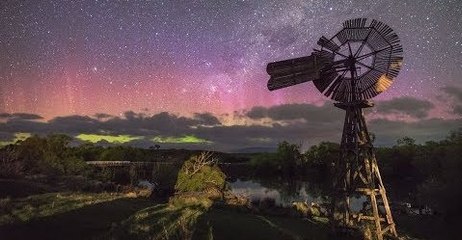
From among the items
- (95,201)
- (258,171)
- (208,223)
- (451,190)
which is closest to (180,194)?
(95,201)

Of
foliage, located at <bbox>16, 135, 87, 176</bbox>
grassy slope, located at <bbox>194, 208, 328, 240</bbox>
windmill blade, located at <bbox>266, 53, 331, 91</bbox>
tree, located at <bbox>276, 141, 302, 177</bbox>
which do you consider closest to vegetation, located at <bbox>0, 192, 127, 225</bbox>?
grassy slope, located at <bbox>194, 208, 328, 240</bbox>

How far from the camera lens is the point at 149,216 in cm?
3170

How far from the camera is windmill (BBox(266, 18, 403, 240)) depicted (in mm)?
30344

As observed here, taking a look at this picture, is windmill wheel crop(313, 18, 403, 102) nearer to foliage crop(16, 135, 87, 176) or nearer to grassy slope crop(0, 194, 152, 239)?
grassy slope crop(0, 194, 152, 239)

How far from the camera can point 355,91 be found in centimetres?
3088

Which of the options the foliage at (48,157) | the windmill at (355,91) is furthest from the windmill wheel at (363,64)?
the foliage at (48,157)

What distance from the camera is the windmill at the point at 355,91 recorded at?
30.3 metres

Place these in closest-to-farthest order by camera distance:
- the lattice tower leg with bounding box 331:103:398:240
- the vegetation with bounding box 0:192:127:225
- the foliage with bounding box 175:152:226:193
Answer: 1. the vegetation with bounding box 0:192:127:225
2. the lattice tower leg with bounding box 331:103:398:240
3. the foliage with bounding box 175:152:226:193

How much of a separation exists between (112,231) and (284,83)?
15422 millimetres

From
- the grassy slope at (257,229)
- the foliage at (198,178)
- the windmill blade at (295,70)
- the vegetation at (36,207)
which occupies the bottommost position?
the grassy slope at (257,229)

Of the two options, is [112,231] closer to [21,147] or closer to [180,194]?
[180,194]

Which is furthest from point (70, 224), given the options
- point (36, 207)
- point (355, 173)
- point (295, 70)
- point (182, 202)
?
point (355, 173)

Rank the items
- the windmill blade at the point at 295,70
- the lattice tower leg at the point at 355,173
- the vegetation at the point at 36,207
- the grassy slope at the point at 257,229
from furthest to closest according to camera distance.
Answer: the windmill blade at the point at 295,70, the lattice tower leg at the point at 355,173, the vegetation at the point at 36,207, the grassy slope at the point at 257,229

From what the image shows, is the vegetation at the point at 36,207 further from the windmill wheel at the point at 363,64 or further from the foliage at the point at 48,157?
the foliage at the point at 48,157
